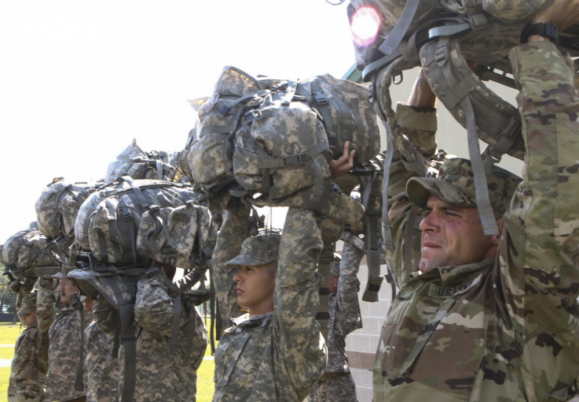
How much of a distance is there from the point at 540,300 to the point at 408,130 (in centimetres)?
126

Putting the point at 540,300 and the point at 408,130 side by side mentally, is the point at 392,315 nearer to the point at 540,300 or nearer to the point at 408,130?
the point at 540,300

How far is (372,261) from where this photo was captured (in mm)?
4977

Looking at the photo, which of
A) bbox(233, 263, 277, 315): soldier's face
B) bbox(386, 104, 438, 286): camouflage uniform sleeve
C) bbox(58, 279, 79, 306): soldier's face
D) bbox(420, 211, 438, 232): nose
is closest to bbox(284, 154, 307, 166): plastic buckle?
bbox(386, 104, 438, 286): camouflage uniform sleeve

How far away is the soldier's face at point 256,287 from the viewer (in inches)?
186

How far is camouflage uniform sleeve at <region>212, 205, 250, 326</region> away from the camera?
5254 mm

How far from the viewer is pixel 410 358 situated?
9.29 ft

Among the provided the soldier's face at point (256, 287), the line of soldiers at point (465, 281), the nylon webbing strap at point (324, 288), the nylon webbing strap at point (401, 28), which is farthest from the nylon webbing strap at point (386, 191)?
the nylon webbing strap at point (324, 288)

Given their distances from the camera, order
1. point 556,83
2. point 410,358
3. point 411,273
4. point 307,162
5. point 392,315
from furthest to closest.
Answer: point 307,162 → point 411,273 → point 392,315 → point 410,358 → point 556,83

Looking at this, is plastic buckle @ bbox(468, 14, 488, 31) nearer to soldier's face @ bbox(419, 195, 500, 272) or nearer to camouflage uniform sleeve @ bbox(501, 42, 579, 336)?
camouflage uniform sleeve @ bbox(501, 42, 579, 336)

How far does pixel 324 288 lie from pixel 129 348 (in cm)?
205

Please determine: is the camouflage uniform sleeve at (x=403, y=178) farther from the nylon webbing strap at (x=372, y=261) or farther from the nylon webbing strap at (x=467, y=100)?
the nylon webbing strap at (x=372, y=261)

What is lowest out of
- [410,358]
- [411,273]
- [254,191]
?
[410,358]

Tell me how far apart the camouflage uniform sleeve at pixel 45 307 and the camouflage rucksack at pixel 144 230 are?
14.3 ft

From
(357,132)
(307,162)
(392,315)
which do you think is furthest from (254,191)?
(392,315)
